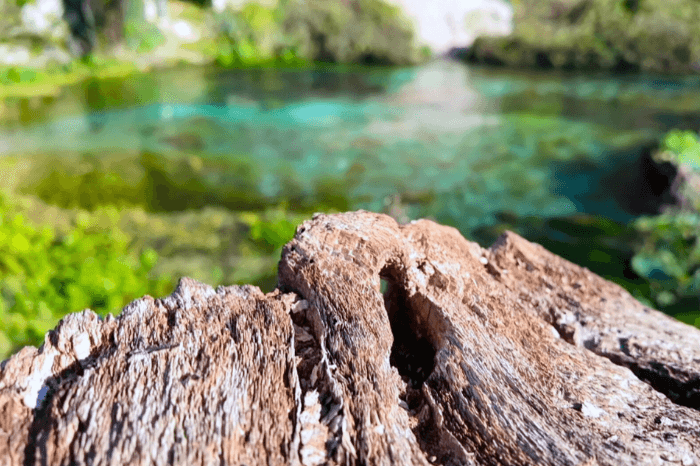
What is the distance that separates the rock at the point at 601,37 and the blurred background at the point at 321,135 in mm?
45

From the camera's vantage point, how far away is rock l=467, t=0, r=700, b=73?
1220cm

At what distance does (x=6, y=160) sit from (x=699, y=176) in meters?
9.94

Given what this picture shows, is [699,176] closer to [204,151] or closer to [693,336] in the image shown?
[693,336]

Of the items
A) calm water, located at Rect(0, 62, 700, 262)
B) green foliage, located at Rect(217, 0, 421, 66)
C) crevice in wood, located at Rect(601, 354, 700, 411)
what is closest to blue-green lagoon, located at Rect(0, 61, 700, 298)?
calm water, located at Rect(0, 62, 700, 262)

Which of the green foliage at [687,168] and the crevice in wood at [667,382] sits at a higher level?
the crevice in wood at [667,382]

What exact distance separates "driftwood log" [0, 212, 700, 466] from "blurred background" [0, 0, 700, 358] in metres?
3.59

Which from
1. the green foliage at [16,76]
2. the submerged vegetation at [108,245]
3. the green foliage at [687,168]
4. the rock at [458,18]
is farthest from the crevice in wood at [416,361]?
the rock at [458,18]

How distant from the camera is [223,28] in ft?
39.3

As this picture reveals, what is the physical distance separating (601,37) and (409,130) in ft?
20.1

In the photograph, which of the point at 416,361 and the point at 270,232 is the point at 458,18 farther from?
the point at 416,361

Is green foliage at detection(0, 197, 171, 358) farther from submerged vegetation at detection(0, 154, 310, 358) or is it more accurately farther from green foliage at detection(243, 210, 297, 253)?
green foliage at detection(243, 210, 297, 253)

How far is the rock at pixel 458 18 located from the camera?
1261 centimetres

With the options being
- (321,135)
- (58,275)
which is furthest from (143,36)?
(58,275)

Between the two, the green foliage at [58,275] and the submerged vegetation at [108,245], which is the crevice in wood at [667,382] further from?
the green foliage at [58,275]
